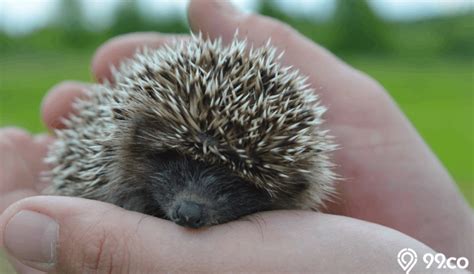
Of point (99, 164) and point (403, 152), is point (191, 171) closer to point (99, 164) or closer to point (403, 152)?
point (99, 164)

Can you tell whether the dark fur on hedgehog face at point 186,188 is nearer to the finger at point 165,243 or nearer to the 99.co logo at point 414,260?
the finger at point 165,243

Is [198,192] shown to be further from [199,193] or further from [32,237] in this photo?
[32,237]

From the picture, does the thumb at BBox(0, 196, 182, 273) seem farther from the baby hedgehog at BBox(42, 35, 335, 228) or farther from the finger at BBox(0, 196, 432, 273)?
the baby hedgehog at BBox(42, 35, 335, 228)

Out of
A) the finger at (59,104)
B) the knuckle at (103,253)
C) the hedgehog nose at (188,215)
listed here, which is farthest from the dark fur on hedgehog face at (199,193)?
the finger at (59,104)

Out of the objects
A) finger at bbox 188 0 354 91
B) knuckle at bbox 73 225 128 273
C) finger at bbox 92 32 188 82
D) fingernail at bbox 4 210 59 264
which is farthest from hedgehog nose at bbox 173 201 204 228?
finger at bbox 92 32 188 82

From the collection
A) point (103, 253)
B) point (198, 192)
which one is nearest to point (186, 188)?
point (198, 192)

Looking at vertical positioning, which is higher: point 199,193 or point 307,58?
point 307,58
